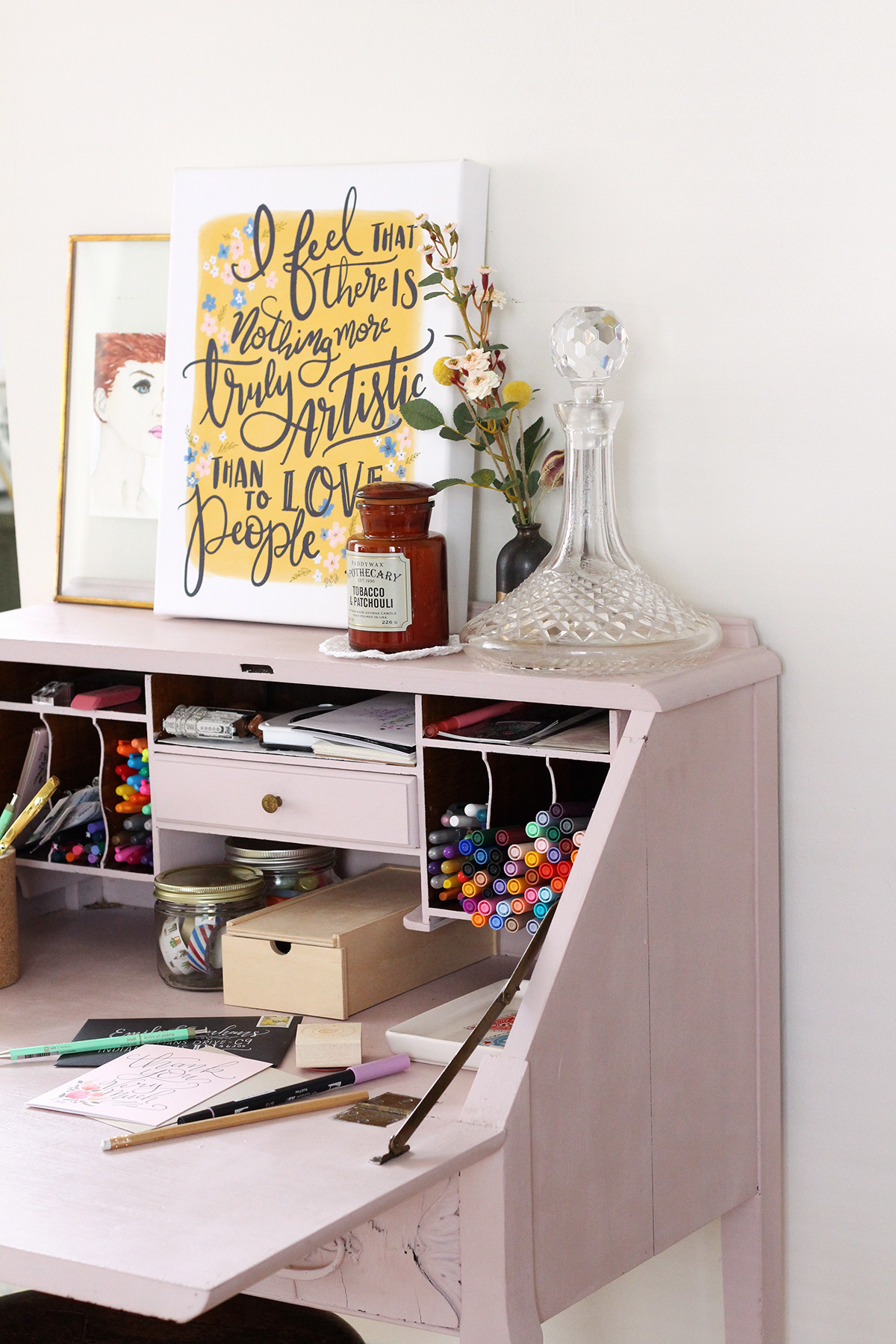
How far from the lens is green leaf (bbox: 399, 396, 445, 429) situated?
5.10 ft

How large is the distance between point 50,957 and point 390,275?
2.73 feet

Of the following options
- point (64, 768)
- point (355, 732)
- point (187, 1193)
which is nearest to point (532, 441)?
point (355, 732)

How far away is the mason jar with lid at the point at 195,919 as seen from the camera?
1521 millimetres

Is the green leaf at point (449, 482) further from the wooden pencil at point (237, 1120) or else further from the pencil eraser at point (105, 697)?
the wooden pencil at point (237, 1120)

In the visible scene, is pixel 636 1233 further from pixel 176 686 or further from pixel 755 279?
pixel 755 279

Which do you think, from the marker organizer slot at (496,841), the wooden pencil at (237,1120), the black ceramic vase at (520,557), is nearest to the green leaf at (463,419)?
the black ceramic vase at (520,557)

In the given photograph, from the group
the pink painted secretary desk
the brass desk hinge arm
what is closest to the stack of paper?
the pink painted secretary desk

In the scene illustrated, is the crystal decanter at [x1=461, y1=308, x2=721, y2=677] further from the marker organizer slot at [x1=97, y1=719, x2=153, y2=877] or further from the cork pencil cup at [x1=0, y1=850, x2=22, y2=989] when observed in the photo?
the cork pencil cup at [x1=0, y1=850, x2=22, y2=989]

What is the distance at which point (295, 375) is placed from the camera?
167 centimetres

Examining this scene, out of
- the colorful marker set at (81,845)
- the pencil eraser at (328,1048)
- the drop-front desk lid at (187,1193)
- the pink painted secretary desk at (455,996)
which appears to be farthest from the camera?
the colorful marker set at (81,845)

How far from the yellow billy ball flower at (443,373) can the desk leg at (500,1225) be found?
719 mm

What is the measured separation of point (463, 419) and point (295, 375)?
0.23 m

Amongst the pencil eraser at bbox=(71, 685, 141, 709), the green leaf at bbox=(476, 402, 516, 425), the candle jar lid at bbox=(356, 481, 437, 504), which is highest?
the green leaf at bbox=(476, 402, 516, 425)

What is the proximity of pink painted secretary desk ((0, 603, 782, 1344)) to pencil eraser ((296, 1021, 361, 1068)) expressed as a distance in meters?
0.05
